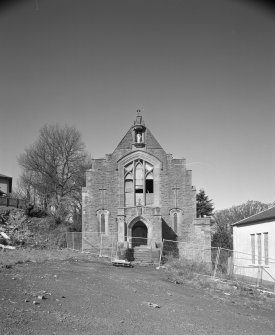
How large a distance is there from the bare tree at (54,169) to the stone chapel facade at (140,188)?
58.3 ft

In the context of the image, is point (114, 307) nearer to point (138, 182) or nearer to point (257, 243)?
point (257, 243)

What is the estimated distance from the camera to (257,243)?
83.8 ft

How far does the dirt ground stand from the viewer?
28.7 ft

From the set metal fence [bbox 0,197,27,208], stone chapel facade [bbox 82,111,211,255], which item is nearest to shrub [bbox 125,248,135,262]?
stone chapel facade [bbox 82,111,211,255]

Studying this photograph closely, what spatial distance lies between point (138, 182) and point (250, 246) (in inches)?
402

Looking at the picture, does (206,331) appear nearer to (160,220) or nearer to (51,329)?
(51,329)

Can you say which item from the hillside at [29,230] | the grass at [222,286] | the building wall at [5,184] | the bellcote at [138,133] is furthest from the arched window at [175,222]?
the building wall at [5,184]

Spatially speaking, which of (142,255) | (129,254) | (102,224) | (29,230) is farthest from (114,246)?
(29,230)

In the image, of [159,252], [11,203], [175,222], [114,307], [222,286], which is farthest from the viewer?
[11,203]

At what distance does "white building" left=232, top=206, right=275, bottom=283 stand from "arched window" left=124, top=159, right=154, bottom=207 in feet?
24.6

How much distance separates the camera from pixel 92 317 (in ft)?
31.0

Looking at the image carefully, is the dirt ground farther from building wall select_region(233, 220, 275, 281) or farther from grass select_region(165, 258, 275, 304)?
building wall select_region(233, 220, 275, 281)

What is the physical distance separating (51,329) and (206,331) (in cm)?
380

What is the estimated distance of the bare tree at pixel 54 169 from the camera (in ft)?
163
